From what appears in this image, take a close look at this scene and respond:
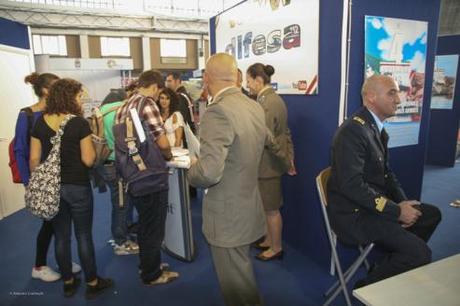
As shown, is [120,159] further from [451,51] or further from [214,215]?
[451,51]

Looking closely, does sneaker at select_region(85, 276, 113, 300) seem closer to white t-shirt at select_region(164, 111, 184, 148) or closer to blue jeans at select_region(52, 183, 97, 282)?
blue jeans at select_region(52, 183, 97, 282)

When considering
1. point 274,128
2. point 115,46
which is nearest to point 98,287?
point 274,128

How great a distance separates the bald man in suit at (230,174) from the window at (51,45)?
28.7 feet

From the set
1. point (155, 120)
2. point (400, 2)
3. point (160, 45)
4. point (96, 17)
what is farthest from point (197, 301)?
point (160, 45)

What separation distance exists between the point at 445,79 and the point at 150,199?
5.74 m

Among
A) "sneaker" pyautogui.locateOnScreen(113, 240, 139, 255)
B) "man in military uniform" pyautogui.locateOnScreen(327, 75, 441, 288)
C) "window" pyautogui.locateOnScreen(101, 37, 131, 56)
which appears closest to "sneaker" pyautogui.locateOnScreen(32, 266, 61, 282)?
"sneaker" pyautogui.locateOnScreen(113, 240, 139, 255)

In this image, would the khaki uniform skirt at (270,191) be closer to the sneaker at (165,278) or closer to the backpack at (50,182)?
the sneaker at (165,278)

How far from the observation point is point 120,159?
7.22 ft

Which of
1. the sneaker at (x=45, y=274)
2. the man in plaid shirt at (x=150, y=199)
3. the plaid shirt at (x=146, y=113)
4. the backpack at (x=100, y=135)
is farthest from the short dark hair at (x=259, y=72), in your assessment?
the sneaker at (x=45, y=274)

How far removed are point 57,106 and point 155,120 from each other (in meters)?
0.58

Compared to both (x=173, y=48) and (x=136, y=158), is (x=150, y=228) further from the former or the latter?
(x=173, y=48)

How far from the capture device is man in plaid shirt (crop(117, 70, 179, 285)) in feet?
7.11

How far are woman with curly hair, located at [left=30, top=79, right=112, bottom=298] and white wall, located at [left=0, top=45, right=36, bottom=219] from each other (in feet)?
7.36

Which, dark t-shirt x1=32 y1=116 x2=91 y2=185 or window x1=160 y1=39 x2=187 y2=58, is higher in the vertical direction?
window x1=160 y1=39 x2=187 y2=58
